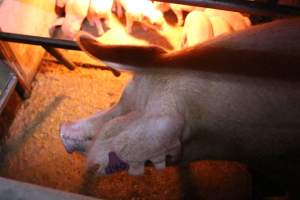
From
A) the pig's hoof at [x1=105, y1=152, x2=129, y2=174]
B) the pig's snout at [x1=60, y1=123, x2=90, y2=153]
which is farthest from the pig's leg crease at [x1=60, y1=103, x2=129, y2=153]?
the pig's hoof at [x1=105, y1=152, x2=129, y2=174]

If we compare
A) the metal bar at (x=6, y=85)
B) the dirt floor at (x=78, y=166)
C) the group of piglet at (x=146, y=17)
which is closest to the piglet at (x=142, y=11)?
the group of piglet at (x=146, y=17)

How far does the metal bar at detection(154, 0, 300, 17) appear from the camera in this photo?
2.63 ft

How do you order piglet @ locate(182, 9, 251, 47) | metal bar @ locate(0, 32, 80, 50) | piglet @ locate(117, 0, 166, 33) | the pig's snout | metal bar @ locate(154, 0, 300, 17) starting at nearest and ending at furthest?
metal bar @ locate(154, 0, 300, 17), the pig's snout, metal bar @ locate(0, 32, 80, 50), piglet @ locate(182, 9, 251, 47), piglet @ locate(117, 0, 166, 33)

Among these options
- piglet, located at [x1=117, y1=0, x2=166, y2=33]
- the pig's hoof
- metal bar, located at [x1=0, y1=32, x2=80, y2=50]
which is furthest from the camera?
piglet, located at [x1=117, y1=0, x2=166, y2=33]

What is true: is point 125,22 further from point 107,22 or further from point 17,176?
point 17,176

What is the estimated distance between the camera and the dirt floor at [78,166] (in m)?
1.90

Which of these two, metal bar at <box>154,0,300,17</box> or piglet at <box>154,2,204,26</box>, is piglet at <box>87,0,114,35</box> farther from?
metal bar at <box>154,0,300,17</box>

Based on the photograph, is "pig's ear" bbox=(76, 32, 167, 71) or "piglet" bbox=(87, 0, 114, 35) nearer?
"pig's ear" bbox=(76, 32, 167, 71)

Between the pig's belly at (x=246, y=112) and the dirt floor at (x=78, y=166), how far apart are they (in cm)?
98

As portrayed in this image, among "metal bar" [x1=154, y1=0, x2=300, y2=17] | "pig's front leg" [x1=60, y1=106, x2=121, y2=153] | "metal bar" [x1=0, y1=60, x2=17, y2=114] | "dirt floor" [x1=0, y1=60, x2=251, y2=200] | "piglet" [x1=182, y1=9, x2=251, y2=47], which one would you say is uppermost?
"metal bar" [x1=154, y1=0, x2=300, y2=17]

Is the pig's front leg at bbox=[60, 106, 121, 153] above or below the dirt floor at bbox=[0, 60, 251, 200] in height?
above

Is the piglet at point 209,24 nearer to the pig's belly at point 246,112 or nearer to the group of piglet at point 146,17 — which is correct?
the group of piglet at point 146,17

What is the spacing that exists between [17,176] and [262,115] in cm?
150

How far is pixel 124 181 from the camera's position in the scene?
192cm
